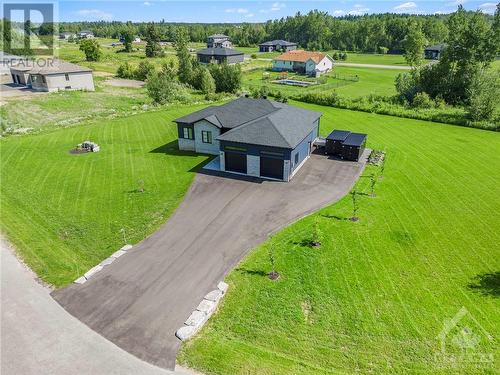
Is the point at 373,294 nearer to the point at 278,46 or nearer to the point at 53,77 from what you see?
the point at 53,77

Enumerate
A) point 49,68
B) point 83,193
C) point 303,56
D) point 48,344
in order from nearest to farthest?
point 48,344 < point 83,193 < point 49,68 < point 303,56

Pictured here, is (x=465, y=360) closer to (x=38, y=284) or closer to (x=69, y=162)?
(x=38, y=284)

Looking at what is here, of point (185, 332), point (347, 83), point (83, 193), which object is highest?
point (347, 83)

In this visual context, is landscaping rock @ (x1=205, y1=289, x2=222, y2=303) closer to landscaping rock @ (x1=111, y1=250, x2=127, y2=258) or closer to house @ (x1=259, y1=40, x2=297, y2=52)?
landscaping rock @ (x1=111, y1=250, x2=127, y2=258)

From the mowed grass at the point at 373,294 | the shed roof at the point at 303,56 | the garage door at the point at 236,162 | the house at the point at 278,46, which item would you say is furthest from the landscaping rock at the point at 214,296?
the house at the point at 278,46

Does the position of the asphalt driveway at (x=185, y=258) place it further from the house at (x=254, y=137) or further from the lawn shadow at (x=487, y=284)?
the lawn shadow at (x=487, y=284)

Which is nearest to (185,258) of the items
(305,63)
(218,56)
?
(305,63)

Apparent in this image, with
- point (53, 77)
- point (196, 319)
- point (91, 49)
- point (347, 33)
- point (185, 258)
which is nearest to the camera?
point (196, 319)
